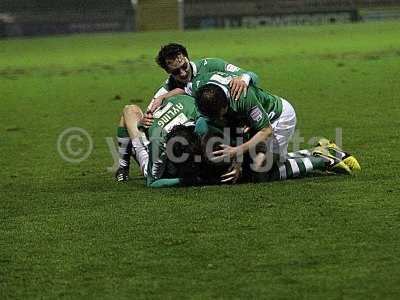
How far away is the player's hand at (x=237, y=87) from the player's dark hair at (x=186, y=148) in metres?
0.52

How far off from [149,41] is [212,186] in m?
24.3

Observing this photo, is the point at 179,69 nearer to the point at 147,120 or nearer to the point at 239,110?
the point at 147,120

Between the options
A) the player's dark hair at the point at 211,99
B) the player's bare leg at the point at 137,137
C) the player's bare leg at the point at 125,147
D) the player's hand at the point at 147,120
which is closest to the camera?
the player's dark hair at the point at 211,99

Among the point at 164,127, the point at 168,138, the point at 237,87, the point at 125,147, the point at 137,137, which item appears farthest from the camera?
the point at 125,147

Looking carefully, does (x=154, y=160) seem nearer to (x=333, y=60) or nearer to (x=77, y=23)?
(x=333, y=60)

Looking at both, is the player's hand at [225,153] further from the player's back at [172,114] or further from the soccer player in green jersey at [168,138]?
the player's back at [172,114]

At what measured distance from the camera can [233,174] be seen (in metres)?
8.33

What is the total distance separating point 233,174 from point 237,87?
734mm

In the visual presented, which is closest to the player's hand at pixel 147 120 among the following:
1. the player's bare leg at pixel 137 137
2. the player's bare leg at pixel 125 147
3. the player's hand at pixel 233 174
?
the player's bare leg at pixel 137 137

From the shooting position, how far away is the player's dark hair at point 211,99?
7.79 m

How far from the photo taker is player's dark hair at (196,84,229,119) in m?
7.79

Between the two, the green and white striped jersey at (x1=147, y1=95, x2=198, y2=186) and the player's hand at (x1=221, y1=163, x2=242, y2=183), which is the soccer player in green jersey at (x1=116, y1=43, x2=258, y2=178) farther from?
the player's hand at (x1=221, y1=163, x2=242, y2=183)

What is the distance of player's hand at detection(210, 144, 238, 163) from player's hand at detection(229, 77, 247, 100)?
1.27ft

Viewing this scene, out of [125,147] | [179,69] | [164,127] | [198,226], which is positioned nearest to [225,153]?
[164,127]
